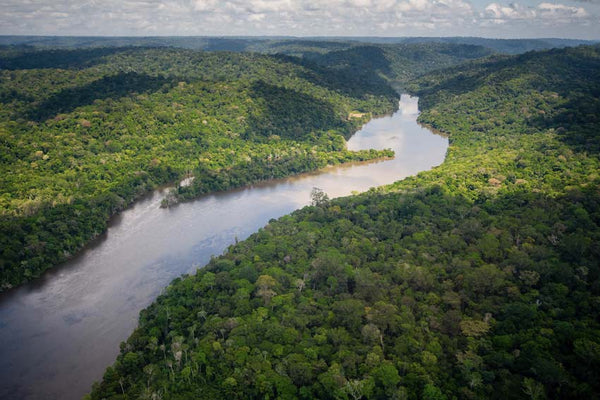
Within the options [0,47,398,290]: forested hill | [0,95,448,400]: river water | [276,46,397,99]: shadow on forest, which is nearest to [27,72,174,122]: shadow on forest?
[0,47,398,290]: forested hill

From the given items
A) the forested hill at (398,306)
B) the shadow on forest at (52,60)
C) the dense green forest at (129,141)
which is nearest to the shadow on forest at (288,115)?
the dense green forest at (129,141)

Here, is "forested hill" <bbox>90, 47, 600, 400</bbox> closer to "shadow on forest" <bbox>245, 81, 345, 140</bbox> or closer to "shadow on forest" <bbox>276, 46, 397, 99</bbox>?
"shadow on forest" <bbox>245, 81, 345, 140</bbox>

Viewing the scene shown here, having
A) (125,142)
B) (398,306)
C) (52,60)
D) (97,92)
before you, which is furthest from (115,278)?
(52,60)

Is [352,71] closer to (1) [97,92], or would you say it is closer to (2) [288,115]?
(2) [288,115]

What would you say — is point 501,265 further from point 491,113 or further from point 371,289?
point 491,113

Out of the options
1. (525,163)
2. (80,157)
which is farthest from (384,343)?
(80,157)

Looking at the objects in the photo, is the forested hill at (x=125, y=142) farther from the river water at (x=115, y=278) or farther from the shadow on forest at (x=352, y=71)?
the shadow on forest at (x=352, y=71)
